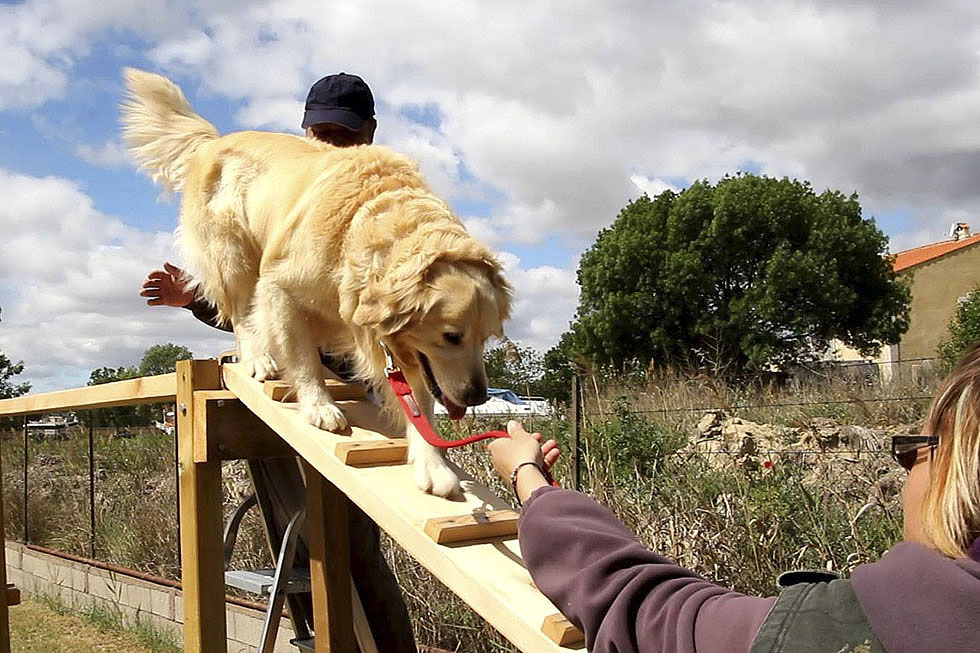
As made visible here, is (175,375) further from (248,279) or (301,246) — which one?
A: (301,246)

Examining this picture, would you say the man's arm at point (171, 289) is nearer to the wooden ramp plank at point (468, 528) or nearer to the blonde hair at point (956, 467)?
the wooden ramp plank at point (468, 528)

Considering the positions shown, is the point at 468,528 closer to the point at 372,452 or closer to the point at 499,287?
the point at 372,452

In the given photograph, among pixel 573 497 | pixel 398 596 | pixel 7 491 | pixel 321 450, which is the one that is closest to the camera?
pixel 573 497

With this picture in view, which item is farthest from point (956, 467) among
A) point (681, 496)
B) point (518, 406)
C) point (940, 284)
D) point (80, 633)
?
point (940, 284)

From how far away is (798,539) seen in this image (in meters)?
4.22

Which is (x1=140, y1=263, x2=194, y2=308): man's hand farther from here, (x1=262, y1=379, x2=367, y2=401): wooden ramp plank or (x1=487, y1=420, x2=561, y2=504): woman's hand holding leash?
(x1=487, y1=420, x2=561, y2=504): woman's hand holding leash

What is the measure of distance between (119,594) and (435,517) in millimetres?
6052

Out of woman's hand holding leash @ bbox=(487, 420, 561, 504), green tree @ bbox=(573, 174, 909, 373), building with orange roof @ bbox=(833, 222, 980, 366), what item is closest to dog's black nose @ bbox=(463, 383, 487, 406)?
woman's hand holding leash @ bbox=(487, 420, 561, 504)

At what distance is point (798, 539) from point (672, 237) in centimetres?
2440

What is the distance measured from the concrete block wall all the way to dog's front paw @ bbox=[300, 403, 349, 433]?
3059mm

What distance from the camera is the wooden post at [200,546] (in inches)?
121

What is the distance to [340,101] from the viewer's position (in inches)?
149

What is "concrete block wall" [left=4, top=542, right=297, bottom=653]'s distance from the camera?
5871mm

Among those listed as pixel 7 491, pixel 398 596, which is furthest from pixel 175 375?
pixel 7 491
